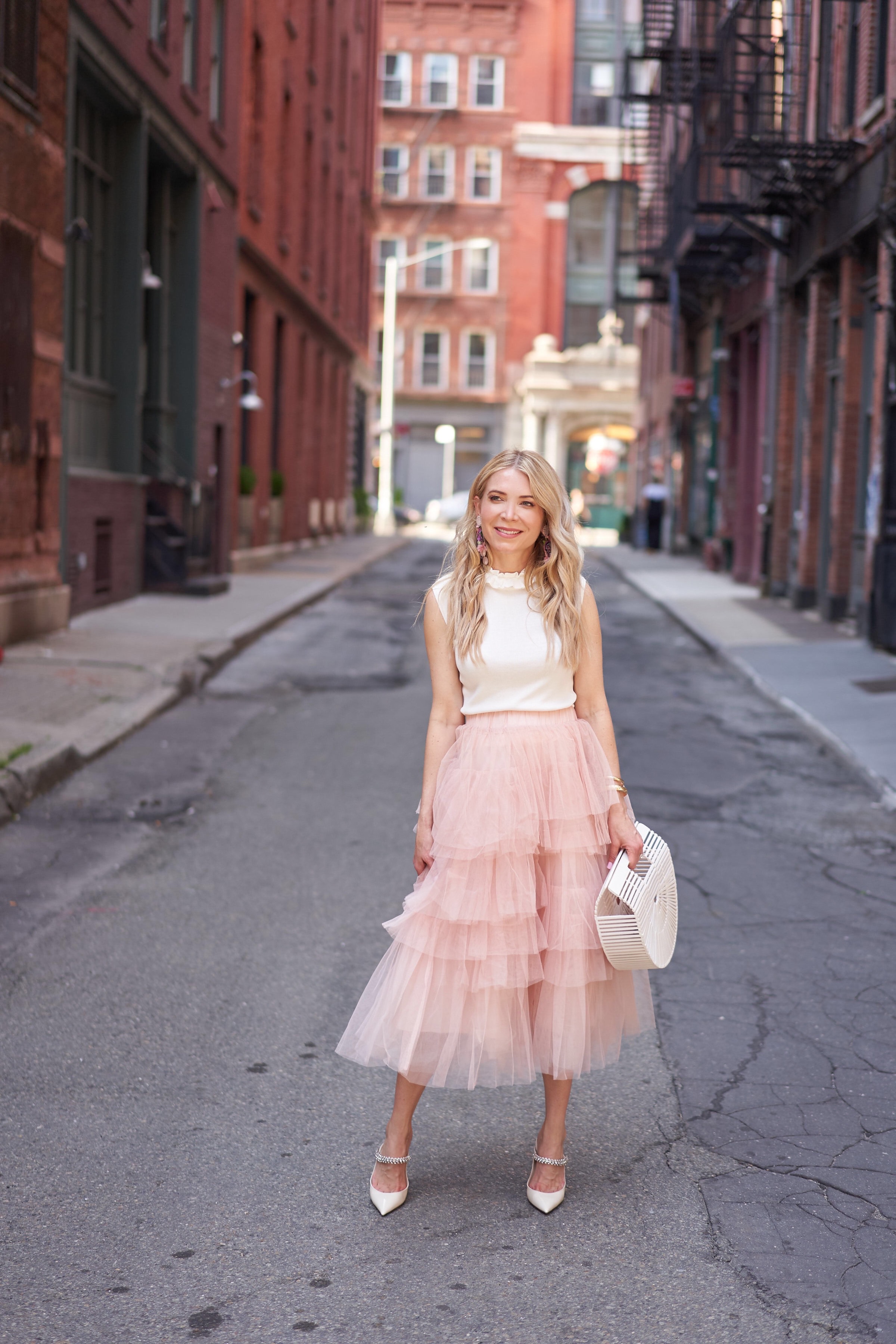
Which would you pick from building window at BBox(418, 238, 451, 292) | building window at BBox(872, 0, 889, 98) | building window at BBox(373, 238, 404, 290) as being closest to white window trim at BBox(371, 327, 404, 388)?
building window at BBox(373, 238, 404, 290)

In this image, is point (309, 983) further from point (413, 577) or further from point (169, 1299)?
point (413, 577)

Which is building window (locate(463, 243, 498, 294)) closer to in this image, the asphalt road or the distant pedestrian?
the distant pedestrian

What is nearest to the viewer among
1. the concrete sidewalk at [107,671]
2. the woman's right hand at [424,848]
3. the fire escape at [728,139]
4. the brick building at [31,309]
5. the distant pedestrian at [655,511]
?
the woman's right hand at [424,848]

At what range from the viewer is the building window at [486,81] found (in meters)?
57.8

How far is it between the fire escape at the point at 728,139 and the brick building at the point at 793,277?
52 mm

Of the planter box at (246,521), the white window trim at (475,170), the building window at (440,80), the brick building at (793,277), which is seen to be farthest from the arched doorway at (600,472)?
the planter box at (246,521)

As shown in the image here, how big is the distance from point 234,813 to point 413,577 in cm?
1931

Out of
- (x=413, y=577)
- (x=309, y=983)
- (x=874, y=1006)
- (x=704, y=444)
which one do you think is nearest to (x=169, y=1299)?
(x=309, y=983)

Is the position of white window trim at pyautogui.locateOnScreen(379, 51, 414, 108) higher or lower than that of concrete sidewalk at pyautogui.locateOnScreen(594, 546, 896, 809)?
higher

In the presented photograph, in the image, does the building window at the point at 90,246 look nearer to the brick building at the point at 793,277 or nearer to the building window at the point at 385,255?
the brick building at the point at 793,277

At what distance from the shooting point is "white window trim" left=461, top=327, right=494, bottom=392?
2314 inches

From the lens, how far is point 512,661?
357 centimetres

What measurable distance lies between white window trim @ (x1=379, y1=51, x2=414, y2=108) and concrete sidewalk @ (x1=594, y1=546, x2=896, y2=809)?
1529 inches

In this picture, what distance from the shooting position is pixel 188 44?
20375 millimetres
